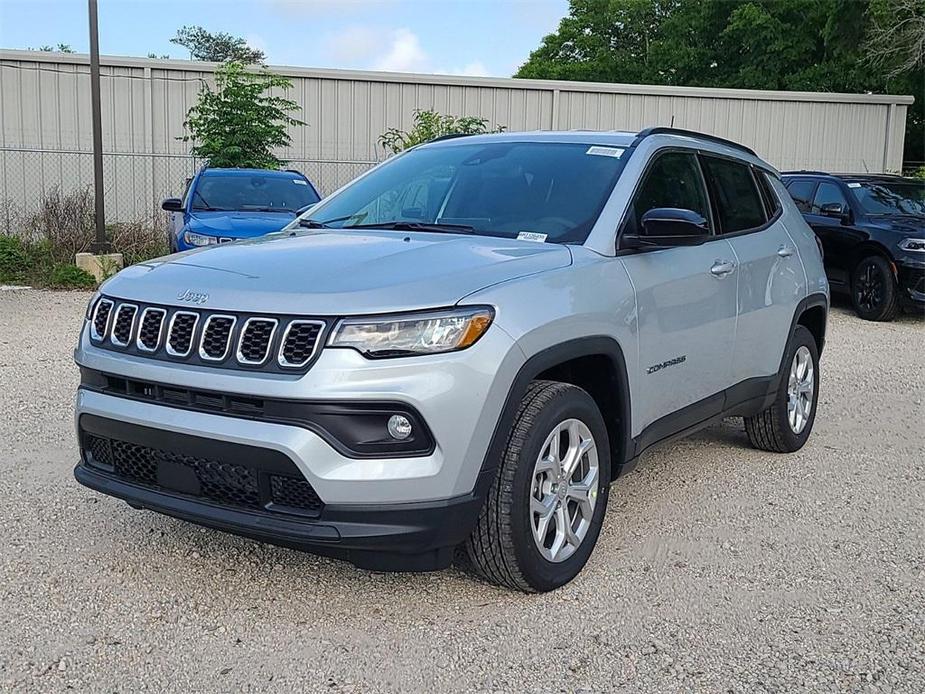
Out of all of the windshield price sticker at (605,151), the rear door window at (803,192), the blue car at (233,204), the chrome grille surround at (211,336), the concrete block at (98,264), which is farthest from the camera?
A: the concrete block at (98,264)

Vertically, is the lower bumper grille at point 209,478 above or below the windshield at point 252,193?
below

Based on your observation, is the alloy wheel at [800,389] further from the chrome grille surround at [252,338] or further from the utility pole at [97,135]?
the utility pole at [97,135]

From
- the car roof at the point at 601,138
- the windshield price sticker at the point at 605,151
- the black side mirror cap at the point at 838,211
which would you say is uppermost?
the car roof at the point at 601,138

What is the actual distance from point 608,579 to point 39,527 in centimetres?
254

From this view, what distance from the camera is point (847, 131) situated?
22062 millimetres

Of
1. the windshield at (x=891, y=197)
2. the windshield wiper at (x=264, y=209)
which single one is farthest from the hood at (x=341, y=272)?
the windshield at (x=891, y=197)

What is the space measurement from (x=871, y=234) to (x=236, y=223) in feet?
24.7

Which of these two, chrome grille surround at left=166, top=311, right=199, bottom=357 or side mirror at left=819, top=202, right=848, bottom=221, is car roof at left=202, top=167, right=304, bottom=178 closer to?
side mirror at left=819, top=202, right=848, bottom=221

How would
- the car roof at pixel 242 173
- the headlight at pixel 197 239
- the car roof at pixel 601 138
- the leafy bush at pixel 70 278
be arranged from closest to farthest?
the car roof at pixel 601 138 → the headlight at pixel 197 239 → the car roof at pixel 242 173 → the leafy bush at pixel 70 278

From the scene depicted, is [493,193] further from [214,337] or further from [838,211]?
[838,211]

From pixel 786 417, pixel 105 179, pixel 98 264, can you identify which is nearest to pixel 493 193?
pixel 786 417

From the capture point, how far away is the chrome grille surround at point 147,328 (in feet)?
11.6

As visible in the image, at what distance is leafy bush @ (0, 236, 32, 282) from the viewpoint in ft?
44.9

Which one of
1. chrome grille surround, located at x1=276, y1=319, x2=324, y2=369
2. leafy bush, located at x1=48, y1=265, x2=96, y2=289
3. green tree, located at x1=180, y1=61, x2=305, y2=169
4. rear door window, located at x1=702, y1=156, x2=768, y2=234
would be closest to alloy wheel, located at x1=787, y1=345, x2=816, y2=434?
rear door window, located at x1=702, y1=156, x2=768, y2=234
